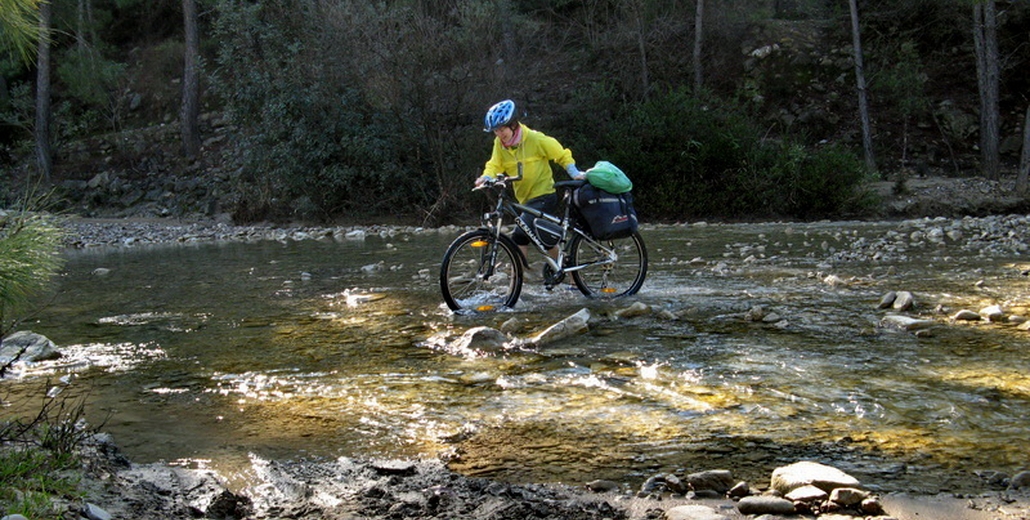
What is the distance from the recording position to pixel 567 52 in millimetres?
28188

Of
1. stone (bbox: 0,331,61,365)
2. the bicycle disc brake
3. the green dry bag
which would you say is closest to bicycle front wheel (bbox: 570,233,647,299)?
the bicycle disc brake

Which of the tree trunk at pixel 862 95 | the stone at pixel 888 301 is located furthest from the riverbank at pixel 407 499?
the tree trunk at pixel 862 95

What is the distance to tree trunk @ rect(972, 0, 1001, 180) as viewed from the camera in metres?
22.8

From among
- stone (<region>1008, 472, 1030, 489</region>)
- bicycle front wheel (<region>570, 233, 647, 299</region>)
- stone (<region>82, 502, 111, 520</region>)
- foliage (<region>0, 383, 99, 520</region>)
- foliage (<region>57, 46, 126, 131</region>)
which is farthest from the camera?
foliage (<region>57, 46, 126, 131</region>)

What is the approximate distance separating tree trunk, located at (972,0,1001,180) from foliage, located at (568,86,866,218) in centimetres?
587

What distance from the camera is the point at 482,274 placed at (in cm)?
799

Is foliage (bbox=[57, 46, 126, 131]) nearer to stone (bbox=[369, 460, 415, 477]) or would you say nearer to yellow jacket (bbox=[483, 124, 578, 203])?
yellow jacket (bbox=[483, 124, 578, 203])

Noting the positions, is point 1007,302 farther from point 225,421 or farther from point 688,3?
point 688,3

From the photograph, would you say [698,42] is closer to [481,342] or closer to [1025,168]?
[1025,168]

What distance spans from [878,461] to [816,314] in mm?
3617

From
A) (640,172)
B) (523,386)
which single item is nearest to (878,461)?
(523,386)

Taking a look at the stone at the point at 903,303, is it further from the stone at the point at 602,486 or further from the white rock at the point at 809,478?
the stone at the point at 602,486

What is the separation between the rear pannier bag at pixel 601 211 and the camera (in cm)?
817

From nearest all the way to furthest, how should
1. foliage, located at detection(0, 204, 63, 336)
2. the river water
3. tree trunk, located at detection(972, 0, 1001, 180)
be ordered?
foliage, located at detection(0, 204, 63, 336), the river water, tree trunk, located at detection(972, 0, 1001, 180)
